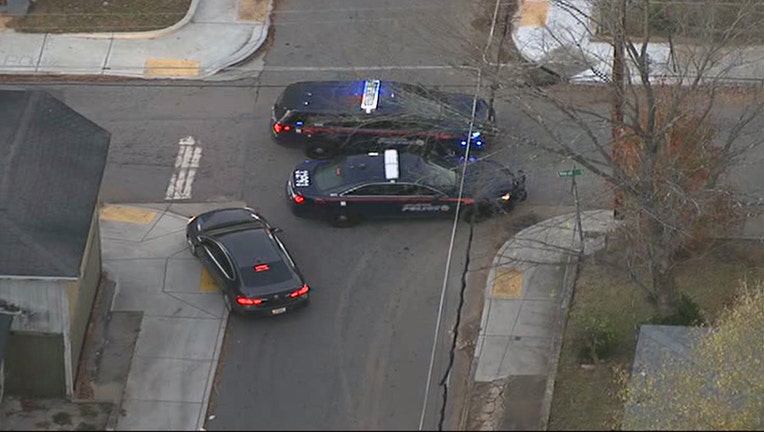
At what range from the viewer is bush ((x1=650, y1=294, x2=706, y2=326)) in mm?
33594

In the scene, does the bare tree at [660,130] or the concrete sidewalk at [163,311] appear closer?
the concrete sidewalk at [163,311]

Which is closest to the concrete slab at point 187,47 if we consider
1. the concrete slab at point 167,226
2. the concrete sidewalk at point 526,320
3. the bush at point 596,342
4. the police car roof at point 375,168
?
the concrete slab at point 167,226

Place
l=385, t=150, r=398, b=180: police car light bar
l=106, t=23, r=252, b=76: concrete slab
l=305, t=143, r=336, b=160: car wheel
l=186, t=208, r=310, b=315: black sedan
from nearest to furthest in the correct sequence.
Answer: l=186, t=208, r=310, b=315: black sedan → l=385, t=150, r=398, b=180: police car light bar → l=305, t=143, r=336, b=160: car wheel → l=106, t=23, r=252, b=76: concrete slab

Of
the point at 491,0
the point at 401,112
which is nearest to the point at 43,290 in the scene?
the point at 401,112

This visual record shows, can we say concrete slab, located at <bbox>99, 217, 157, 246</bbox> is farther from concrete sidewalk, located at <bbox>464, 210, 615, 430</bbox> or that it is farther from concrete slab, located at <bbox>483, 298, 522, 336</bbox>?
concrete slab, located at <bbox>483, 298, 522, 336</bbox>

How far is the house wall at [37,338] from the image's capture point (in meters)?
31.5

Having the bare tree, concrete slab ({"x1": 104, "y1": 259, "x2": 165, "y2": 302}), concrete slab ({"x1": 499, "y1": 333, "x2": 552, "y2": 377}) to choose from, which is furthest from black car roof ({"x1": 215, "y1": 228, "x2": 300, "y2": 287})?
the bare tree

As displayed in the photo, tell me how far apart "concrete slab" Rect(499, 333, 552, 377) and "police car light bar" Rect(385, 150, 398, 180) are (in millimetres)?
4871

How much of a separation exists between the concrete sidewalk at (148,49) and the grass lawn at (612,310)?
11896mm

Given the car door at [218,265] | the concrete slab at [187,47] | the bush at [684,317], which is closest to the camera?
the bush at [684,317]

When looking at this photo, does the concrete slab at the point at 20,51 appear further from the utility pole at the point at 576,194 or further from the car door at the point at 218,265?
the utility pole at the point at 576,194

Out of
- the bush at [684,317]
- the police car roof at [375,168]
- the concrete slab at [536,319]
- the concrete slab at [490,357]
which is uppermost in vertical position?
the police car roof at [375,168]

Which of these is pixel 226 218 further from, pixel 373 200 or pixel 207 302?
pixel 373 200

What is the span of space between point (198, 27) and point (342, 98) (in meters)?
6.37
